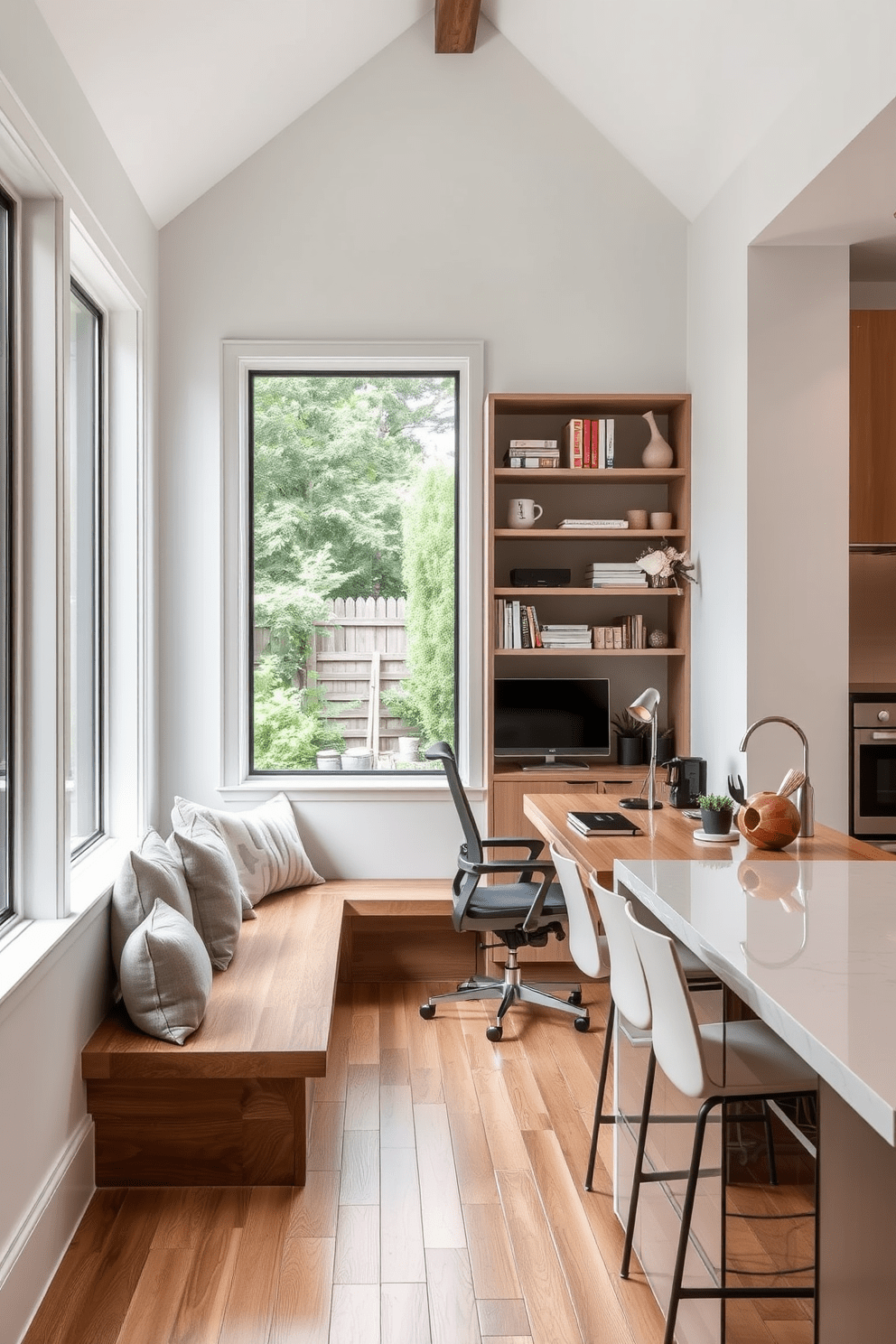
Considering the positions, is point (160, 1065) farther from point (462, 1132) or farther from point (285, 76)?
point (285, 76)

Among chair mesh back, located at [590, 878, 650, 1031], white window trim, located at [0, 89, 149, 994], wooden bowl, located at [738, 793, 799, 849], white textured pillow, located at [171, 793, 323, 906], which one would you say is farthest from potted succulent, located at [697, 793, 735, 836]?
white textured pillow, located at [171, 793, 323, 906]

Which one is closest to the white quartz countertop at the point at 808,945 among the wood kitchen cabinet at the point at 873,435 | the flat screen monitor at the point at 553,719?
the wood kitchen cabinet at the point at 873,435

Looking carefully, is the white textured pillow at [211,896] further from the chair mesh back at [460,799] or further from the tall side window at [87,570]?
the chair mesh back at [460,799]

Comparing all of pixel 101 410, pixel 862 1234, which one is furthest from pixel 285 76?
pixel 862 1234

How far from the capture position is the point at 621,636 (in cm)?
450

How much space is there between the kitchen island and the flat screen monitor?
2055 millimetres

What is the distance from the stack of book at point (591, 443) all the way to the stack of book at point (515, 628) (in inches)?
25.5

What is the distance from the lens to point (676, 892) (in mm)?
2123

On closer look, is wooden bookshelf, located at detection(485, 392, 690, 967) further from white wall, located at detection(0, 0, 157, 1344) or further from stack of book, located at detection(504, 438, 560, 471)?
white wall, located at detection(0, 0, 157, 1344)

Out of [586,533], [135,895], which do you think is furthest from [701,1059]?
[586,533]

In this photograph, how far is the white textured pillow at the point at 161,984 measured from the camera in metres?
2.91

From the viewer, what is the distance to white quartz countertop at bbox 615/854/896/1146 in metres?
1.25

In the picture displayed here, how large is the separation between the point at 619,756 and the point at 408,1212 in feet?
7.74

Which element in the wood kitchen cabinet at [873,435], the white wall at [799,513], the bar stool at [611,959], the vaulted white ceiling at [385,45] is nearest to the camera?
the bar stool at [611,959]
